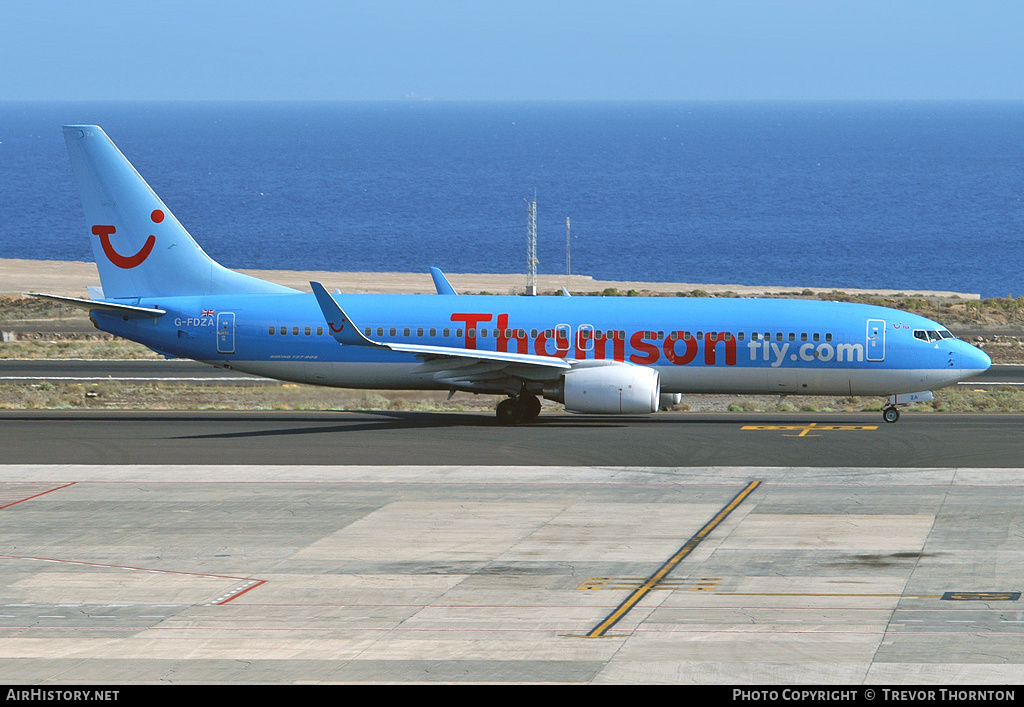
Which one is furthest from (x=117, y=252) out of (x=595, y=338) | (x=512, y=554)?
(x=512, y=554)

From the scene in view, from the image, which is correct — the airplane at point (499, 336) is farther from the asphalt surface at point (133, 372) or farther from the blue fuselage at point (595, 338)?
the asphalt surface at point (133, 372)

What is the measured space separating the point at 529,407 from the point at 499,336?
7.65 ft

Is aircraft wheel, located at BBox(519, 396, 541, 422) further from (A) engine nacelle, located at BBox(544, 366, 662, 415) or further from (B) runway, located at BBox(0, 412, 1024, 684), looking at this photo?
(A) engine nacelle, located at BBox(544, 366, 662, 415)

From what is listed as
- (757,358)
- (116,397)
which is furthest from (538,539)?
→ (116,397)

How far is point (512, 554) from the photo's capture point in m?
24.1

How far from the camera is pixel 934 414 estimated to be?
1679 inches

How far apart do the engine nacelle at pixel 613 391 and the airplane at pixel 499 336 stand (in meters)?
0.04

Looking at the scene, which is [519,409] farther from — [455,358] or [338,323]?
[338,323]

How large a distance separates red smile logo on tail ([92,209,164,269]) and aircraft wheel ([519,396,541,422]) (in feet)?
41.2

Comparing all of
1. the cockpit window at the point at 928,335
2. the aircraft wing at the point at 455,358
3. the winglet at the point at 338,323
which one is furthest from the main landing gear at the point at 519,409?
the cockpit window at the point at 928,335

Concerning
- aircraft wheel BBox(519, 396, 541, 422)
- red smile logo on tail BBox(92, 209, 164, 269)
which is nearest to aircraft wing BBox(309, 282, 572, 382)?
aircraft wheel BBox(519, 396, 541, 422)

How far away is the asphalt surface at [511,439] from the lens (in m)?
34.2

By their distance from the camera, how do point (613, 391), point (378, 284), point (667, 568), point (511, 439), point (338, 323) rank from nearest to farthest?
point (667, 568), point (511, 439), point (613, 391), point (338, 323), point (378, 284)
